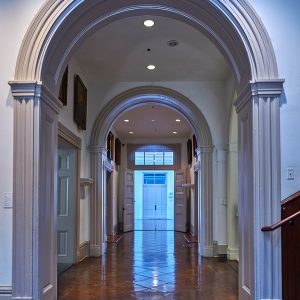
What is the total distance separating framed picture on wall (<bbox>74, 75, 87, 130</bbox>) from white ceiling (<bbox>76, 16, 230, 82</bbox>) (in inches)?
14.9

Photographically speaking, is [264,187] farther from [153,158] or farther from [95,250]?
[153,158]

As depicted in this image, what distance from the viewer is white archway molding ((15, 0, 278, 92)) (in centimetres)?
397

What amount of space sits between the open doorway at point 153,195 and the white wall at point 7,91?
1661cm

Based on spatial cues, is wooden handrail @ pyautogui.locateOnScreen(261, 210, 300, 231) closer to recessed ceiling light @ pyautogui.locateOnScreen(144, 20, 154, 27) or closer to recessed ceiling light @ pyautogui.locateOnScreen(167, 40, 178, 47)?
recessed ceiling light @ pyautogui.locateOnScreen(144, 20, 154, 27)

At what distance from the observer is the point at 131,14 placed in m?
4.63

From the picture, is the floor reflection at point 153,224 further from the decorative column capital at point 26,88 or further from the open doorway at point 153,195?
the decorative column capital at point 26,88

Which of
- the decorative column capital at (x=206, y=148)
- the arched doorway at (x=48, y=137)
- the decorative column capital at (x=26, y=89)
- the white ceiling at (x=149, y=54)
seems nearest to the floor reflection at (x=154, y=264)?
the arched doorway at (x=48, y=137)

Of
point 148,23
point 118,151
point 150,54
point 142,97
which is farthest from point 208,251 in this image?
A: point 118,151

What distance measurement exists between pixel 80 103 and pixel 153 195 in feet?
44.0

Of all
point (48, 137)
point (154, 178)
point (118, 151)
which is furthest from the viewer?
point (154, 178)

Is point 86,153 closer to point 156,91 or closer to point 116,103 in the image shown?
point 116,103

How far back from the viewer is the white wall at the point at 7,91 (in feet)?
12.8

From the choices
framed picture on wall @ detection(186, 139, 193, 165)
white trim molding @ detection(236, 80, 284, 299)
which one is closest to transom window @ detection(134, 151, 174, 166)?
framed picture on wall @ detection(186, 139, 193, 165)

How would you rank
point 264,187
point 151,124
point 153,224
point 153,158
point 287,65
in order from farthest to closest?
point 153,224 → point 153,158 → point 151,124 → point 287,65 → point 264,187
